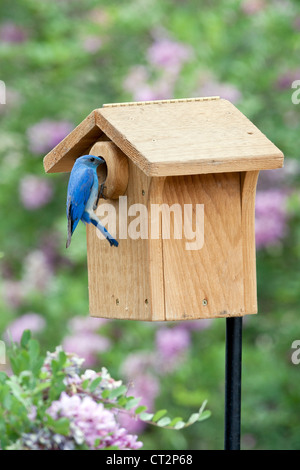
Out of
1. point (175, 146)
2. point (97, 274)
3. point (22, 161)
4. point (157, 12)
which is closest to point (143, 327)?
point (22, 161)

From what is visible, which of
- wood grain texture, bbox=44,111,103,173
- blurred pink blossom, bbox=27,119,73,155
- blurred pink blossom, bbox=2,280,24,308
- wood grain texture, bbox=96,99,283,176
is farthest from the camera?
blurred pink blossom, bbox=2,280,24,308

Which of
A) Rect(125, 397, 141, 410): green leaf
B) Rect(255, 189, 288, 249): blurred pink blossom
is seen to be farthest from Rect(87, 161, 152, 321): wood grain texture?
Rect(255, 189, 288, 249): blurred pink blossom

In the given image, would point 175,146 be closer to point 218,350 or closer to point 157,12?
point 218,350

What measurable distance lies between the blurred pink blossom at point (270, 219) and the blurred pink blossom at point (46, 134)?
4.49 feet

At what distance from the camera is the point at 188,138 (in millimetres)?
2340

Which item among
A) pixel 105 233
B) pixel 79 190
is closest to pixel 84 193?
pixel 79 190

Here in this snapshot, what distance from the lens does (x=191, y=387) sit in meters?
4.86

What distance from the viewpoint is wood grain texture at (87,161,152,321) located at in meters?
2.39

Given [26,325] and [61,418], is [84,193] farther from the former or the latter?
[26,325]

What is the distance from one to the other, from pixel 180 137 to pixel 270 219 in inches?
94.8

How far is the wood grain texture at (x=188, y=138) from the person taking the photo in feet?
7.27

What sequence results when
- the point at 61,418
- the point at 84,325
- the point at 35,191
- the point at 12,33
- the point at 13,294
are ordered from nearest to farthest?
the point at 61,418
the point at 84,325
the point at 35,191
the point at 13,294
the point at 12,33

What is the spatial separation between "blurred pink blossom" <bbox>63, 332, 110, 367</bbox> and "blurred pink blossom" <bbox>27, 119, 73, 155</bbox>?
123 cm

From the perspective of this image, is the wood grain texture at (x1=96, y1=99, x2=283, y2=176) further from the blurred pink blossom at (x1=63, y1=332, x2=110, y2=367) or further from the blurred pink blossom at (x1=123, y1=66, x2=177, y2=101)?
the blurred pink blossom at (x1=63, y1=332, x2=110, y2=367)
